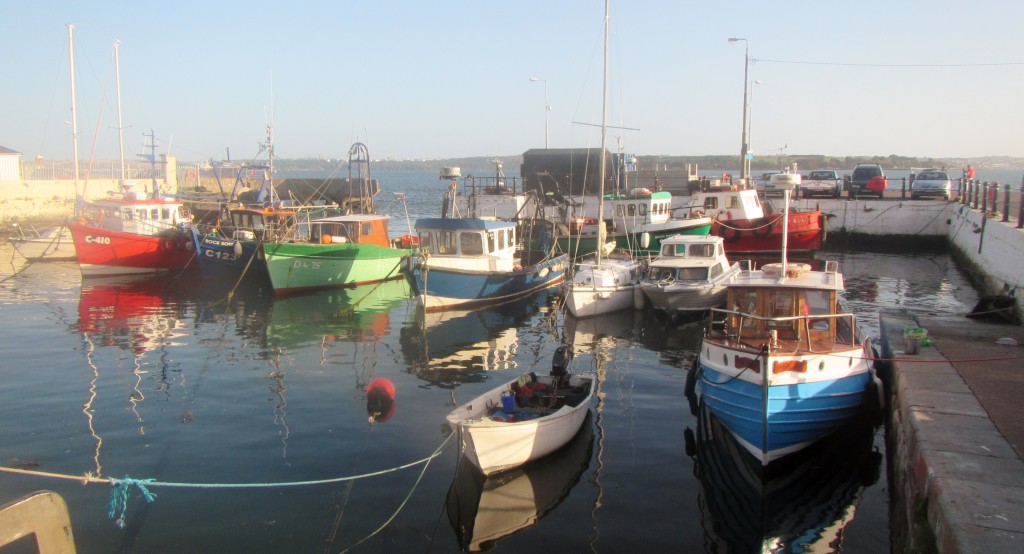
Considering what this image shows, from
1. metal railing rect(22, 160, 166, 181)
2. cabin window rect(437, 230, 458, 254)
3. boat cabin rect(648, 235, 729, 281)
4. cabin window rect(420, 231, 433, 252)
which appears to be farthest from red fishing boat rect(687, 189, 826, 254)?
metal railing rect(22, 160, 166, 181)

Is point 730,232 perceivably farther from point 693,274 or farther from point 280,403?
point 280,403

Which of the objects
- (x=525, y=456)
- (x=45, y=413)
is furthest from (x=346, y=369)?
(x=525, y=456)

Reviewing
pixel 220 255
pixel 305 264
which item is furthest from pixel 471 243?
pixel 220 255

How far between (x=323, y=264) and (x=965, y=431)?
2229cm

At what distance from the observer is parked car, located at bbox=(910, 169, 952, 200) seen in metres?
39.8

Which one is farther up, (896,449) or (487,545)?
(896,449)

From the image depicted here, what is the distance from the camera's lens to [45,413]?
44.2 feet

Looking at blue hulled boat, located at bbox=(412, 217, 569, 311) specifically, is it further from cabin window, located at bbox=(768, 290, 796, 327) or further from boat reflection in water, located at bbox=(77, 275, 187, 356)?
cabin window, located at bbox=(768, 290, 796, 327)

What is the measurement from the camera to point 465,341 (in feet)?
65.0

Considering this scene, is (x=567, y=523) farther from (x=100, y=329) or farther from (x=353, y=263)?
(x=353, y=263)

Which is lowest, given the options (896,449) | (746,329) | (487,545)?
(487,545)

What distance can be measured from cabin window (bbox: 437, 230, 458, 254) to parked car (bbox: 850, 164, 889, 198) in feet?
88.2

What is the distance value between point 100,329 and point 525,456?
15.5 m

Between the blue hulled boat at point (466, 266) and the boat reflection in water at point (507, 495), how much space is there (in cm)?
1203
